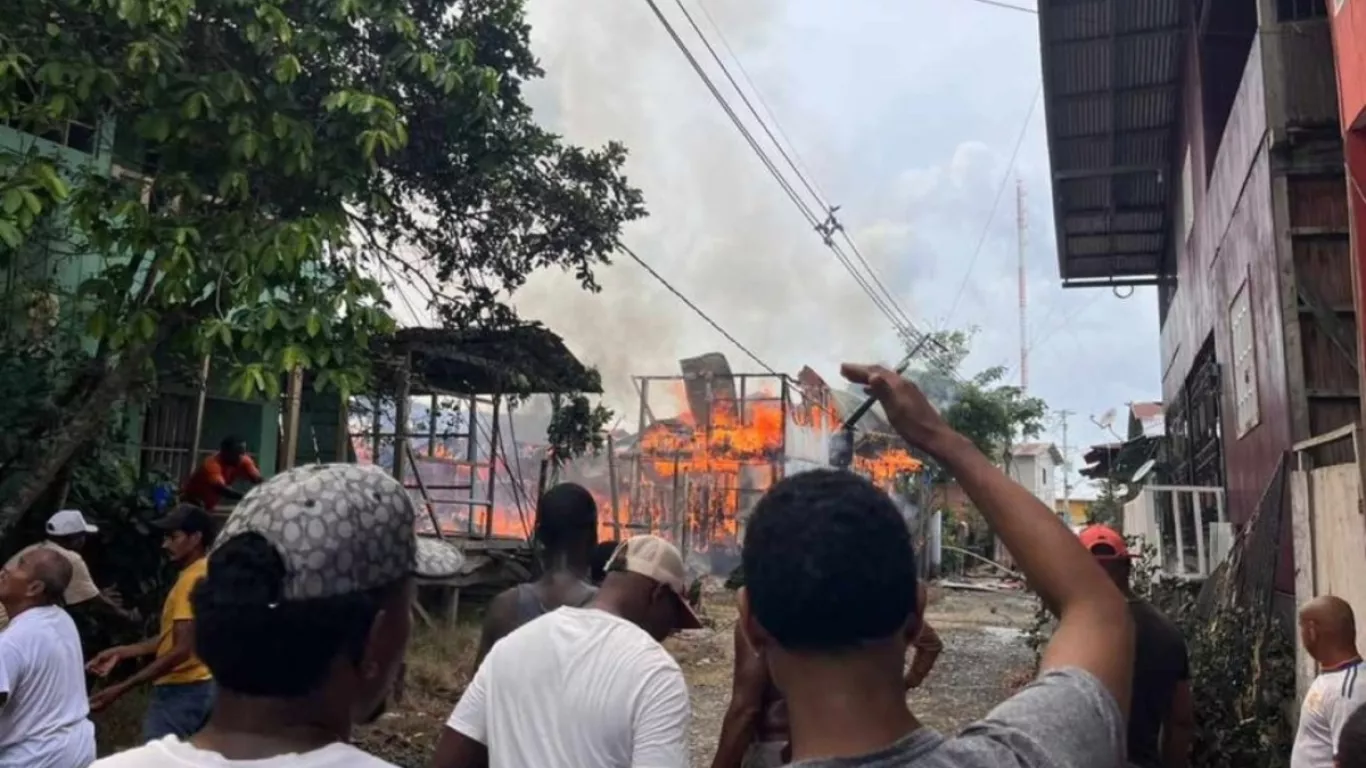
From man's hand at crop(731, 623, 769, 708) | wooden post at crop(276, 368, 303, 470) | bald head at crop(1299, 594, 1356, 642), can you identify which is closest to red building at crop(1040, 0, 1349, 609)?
bald head at crop(1299, 594, 1356, 642)

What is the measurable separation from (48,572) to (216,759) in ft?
10.3

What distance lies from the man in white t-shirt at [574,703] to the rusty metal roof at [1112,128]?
12.1 metres

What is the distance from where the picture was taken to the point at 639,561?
280cm

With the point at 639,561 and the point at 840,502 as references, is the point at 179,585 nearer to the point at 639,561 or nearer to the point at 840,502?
the point at 639,561

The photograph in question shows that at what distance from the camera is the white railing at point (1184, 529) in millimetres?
10164

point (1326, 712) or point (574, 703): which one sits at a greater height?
point (574, 703)

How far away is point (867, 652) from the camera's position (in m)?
1.16

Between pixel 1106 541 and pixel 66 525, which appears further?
pixel 66 525

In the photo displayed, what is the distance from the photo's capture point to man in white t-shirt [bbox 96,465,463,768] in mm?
1343

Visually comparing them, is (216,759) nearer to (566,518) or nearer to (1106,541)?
(566,518)

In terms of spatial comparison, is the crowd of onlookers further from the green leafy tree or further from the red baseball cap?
the green leafy tree

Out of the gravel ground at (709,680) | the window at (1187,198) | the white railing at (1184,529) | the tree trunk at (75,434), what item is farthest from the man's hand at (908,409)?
the window at (1187,198)

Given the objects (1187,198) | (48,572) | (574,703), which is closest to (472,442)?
(48,572)

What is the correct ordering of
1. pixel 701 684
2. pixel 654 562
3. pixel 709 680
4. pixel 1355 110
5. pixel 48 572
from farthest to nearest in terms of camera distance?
pixel 709 680
pixel 701 684
pixel 1355 110
pixel 48 572
pixel 654 562
